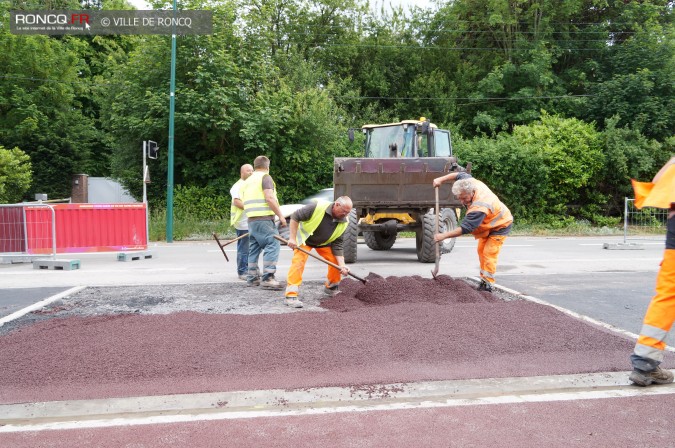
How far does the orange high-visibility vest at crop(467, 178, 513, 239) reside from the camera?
21.5 ft

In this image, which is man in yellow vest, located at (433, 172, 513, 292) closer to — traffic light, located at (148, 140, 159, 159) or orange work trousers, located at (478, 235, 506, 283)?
orange work trousers, located at (478, 235, 506, 283)

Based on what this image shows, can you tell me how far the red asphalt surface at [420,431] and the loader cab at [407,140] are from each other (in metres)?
8.20

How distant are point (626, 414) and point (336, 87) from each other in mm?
23379

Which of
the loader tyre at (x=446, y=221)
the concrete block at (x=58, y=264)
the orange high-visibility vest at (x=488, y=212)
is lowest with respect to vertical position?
the concrete block at (x=58, y=264)

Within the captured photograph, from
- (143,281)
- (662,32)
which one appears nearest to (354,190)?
(143,281)

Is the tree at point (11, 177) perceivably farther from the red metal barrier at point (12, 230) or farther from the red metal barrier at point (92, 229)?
the red metal barrier at point (92, 229)

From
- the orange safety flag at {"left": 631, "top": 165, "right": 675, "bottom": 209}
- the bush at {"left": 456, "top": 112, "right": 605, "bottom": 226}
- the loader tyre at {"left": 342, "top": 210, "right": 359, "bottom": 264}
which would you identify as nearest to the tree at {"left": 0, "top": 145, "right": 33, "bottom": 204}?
the loader tyre at {"left": 342, "top": 210, "right": 359, "bottom": 264}

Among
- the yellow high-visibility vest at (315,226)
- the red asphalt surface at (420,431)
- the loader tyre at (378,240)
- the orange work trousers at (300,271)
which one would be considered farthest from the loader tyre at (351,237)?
the red asphalt surface at (420,431)

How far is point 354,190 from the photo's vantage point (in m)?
10.1

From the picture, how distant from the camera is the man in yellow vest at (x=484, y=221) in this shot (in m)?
6.47

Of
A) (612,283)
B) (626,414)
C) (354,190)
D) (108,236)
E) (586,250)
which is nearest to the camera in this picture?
(626,414)

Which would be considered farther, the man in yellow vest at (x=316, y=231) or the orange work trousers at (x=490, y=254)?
the orange work trousers at (x=490, y=254)

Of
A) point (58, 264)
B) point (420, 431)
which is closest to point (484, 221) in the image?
point (420, 431)

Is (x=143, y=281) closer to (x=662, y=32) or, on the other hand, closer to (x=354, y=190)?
(x=354, y=190)
